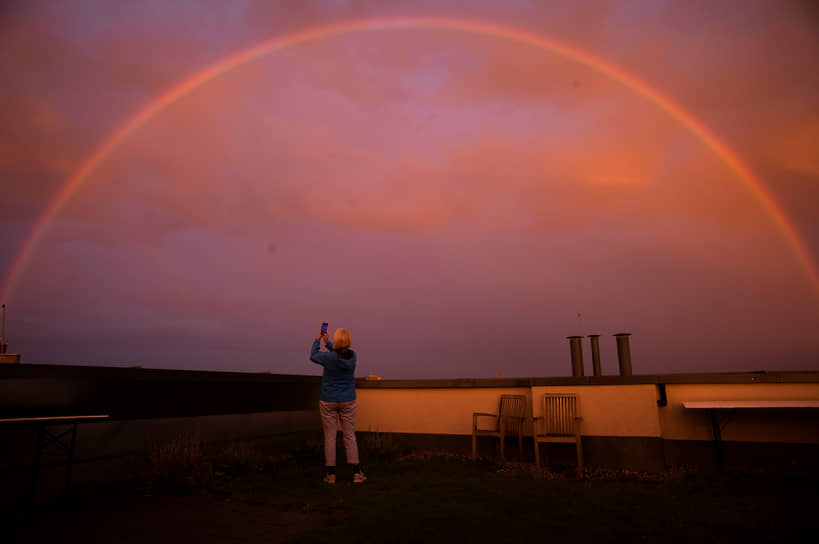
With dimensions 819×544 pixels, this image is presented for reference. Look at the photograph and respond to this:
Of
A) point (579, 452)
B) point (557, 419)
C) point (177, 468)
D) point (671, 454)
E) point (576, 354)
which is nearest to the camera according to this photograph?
point (177, 468)

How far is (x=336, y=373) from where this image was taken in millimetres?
6203

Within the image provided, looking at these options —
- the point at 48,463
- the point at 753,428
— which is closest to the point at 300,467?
the point at 48,463

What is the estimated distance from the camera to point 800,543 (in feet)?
12.2

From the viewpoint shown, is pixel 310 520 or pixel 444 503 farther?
pixel 444 503

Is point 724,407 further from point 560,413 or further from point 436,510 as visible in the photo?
point 436,510

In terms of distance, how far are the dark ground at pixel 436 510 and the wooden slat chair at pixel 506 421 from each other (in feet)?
4.05

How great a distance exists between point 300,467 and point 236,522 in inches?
110

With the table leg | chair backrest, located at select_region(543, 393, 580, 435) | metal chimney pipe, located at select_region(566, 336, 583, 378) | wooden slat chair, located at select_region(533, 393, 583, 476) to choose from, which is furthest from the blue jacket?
the table leg

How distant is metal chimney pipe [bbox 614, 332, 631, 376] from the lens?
27.7 ft

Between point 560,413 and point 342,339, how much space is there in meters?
3.39

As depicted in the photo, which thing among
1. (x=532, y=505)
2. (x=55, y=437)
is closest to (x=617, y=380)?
(x=532, y=505)

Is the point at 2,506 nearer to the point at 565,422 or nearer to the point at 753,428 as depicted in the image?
the point at 565,422

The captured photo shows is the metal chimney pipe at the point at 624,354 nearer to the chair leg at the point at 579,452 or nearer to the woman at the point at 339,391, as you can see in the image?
the chair leg at the point at 579,452

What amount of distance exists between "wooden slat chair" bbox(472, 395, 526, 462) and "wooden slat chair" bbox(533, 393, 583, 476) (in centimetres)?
35
